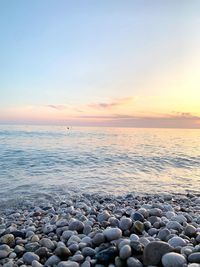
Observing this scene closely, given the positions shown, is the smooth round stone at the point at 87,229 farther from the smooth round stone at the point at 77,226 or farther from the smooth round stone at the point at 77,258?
the smooth round stone at the point at 77,258

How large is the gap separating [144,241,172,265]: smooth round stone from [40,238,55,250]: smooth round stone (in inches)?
58.5

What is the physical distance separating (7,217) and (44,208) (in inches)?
40.2

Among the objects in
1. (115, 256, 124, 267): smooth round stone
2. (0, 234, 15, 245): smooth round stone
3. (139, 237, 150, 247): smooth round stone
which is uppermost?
(139, 237, 150, 247): smooth round stone

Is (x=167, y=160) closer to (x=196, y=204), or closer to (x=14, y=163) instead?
(x=14, y=163)

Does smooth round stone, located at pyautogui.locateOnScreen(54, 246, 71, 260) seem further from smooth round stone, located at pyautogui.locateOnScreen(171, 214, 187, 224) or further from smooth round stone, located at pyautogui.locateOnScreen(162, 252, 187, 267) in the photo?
smooth round stone, located at pyautogui.locateOnScreen(171, 214, 187, 224)

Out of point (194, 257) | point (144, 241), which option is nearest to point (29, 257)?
→ point (144, 241)

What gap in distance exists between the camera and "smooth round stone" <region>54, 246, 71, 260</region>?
4.20m

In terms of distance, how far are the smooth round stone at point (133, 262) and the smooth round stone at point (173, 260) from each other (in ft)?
1.00

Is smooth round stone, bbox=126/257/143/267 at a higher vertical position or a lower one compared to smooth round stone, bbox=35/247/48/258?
higher

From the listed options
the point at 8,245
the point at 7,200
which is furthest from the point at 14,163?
the point at 8,245

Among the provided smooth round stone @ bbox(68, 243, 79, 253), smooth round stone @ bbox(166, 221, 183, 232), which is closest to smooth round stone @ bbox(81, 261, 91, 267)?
smooth round stone @ bbox(68, 243, 79, 253)

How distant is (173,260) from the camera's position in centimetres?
351

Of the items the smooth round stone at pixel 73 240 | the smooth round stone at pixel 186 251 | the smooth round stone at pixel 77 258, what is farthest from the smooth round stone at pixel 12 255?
the smooth round stone at pixel 186 251

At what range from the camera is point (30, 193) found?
33.6 ft
